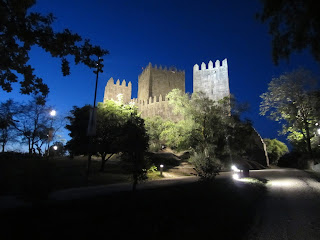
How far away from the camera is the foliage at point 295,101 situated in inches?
976

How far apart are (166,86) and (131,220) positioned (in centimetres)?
6733

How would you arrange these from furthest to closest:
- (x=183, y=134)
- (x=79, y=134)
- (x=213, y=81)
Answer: (x=213, y=81) → (x=183, y=134) → (x=79, y=134)

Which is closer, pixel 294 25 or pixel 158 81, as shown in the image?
pixel 294 25

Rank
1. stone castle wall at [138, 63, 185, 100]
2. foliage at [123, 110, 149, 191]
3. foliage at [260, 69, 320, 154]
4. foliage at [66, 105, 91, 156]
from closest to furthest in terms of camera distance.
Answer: foliage at [123, 110, 149, 191] < foliage at [66, 105, 91, 156] < foliage at [260, 69, 320, 154] < stone castle wall at [138, 63, 185, 100]

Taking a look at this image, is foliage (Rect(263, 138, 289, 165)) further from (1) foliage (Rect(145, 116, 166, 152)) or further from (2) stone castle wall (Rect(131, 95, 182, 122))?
(1) foliage (Rect(145, 116, 166, 152))

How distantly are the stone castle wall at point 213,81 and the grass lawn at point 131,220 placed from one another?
5024cm

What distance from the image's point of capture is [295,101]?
85.0ft

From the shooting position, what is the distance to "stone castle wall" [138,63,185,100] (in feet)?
224

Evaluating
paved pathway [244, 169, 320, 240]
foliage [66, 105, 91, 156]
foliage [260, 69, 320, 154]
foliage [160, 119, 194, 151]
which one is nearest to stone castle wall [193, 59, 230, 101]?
foliage [260, 69, 320, 154]

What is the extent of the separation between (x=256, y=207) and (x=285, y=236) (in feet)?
8.90

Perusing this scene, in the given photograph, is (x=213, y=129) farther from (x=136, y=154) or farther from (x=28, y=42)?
(x=28, y=42)

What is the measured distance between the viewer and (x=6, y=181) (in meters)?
10.8

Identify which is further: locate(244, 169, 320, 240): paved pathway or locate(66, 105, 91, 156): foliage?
locate(66, 105, 91, 156): foliage

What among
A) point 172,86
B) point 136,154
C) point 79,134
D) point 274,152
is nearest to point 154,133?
point 79,134
